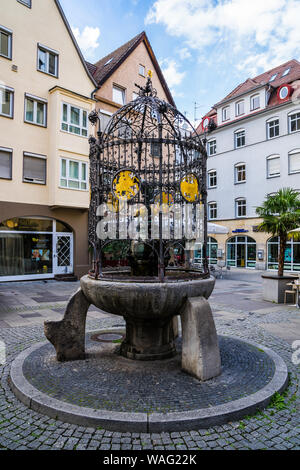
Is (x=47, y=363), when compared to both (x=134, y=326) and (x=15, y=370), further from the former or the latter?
(x=134, y=326)

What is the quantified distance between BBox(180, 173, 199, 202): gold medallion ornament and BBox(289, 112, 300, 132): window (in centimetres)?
2299

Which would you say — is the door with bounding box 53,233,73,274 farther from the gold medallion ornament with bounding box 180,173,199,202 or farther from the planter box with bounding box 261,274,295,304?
the gold medallion ornament with bounding box 180,173,199,202

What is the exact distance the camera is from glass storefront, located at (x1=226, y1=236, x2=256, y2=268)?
26969 mm

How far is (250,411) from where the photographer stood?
3.52 m

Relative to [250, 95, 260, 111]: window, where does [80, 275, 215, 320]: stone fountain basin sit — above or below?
below

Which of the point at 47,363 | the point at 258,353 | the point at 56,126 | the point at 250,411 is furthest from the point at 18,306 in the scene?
the point at 56,126

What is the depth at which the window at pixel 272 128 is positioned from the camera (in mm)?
26172

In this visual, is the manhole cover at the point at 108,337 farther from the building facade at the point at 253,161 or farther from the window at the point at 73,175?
the building facade at the point at 253,161

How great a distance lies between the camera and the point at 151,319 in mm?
4590

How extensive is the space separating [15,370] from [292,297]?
9369 mm

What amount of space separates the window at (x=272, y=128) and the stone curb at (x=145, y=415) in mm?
26139

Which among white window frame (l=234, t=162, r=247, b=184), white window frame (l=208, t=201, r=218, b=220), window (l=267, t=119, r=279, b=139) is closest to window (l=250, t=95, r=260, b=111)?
window (l=267, t=119, r=279, b=139)

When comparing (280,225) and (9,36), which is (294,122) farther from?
(9,36)

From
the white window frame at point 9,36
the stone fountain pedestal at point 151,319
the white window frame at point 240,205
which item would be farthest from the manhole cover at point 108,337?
the white window frame at point 240,205
